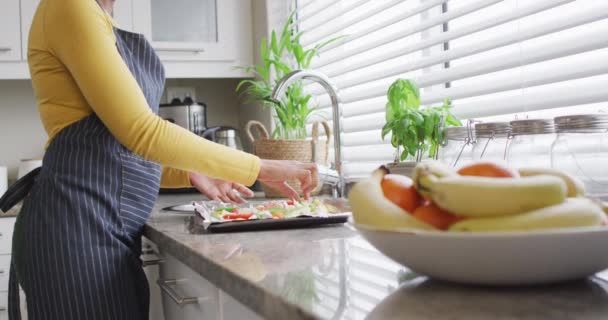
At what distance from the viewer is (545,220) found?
57 cm

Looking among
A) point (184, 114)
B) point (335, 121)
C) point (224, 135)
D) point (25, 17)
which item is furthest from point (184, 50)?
point (335, 121)

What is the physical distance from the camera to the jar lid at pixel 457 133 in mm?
1310

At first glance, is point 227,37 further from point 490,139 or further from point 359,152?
point 490,139

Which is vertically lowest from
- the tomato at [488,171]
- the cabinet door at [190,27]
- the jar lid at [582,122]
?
the tomato at [488,171]

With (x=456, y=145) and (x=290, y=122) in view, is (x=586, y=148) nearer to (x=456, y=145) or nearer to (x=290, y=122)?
(x=456, y=145)

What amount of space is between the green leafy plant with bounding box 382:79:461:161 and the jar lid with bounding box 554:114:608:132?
0.47m

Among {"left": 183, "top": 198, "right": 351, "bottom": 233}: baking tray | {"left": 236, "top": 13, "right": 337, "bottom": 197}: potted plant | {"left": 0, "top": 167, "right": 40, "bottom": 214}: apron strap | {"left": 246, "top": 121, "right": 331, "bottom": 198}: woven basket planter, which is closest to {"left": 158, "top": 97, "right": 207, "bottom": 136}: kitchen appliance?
{"left": 236, "top": 13, "right": 337, "bottom": 197}: potted plant

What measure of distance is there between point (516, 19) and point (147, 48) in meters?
0.83

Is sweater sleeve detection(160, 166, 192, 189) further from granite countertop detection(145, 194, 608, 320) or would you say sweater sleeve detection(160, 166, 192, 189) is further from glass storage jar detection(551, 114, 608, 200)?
glass storage jar detection(551, 114, 608, 200)

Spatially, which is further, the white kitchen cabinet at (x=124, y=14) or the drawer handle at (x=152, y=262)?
the white kitchen cabinet at (x=124, y=14)

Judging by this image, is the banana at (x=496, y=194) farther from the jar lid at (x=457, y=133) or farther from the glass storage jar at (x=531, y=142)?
the jar lid at (x=457, y=133)

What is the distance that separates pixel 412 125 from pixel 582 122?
57 cm

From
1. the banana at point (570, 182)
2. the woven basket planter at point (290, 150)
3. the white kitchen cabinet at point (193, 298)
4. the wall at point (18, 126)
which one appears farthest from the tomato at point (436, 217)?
the wall at point (18, 126)

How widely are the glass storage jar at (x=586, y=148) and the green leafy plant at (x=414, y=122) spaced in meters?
0.46
